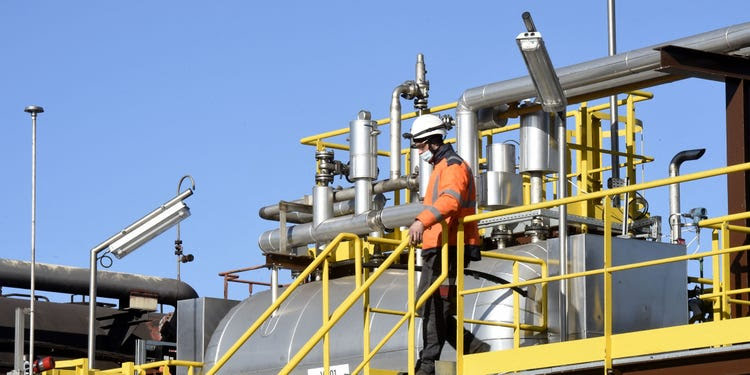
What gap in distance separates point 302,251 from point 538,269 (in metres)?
5.14

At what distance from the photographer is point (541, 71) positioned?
49.4 feet

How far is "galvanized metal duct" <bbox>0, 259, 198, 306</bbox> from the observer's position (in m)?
24.2

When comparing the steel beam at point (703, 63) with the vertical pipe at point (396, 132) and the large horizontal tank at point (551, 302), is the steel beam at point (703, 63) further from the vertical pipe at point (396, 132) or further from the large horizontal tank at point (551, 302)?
the vertical pipe at point (396, 132)

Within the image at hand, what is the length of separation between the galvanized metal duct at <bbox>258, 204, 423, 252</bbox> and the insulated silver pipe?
3.35 m

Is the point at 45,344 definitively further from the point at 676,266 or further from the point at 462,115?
the point at 676,266

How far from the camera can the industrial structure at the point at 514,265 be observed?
12836mm

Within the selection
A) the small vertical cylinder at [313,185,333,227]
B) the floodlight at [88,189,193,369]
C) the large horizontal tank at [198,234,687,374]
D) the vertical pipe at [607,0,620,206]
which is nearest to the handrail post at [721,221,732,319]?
the large horizontal tank at [198,234,687,374]

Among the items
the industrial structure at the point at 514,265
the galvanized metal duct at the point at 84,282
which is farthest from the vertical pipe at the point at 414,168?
the galvanized metal duct at the point at 84,282

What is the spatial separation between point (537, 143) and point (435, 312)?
4.21 meters

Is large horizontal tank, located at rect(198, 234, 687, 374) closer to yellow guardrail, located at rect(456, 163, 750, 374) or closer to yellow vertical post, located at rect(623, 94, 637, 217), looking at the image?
yellow guardrail, located at rect(456, 163, 750, 374)

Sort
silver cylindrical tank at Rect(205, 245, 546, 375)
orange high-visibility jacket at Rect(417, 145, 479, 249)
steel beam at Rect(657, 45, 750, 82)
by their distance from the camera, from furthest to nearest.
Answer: silver cylindrical tank at Rect(205, 245, 546, 375), steel beam at Rect(657, 45, 750, 82), orange high-visibility jacket at Rect(417, 145, 479, 249)

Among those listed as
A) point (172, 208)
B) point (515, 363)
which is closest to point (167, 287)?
point (172, 208)

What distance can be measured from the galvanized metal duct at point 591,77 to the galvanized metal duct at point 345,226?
3.63 ft

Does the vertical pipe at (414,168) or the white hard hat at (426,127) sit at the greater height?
the vertical pipe at (414,168)
